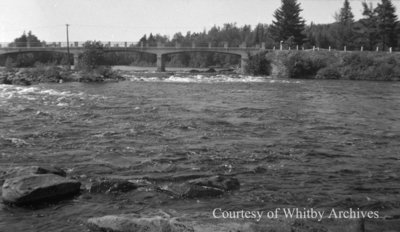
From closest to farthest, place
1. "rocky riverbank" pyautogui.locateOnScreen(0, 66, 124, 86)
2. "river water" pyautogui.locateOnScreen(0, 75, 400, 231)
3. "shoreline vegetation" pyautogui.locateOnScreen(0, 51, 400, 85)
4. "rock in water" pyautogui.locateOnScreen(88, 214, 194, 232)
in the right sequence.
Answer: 1. "rock in water" pyautogui.locateOnScreen(88, 214, 194, 232)
2. "river water" pyautogui.locateOnScreen(0, 75, 400, 231)
3. "rocky riverbank" pyautogui.locateOnScreen(0, 66, 124, 86)
4. "shoreline vegetation" pyautogui.locateOnScreen(0, 51, 400, 85)

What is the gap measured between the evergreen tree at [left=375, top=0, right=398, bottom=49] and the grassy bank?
12.3 metres

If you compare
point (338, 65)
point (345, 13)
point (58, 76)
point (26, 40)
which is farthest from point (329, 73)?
point (26, 40)

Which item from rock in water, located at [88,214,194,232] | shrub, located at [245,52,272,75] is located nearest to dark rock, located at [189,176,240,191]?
rock in water, located at [88,214,194,232]

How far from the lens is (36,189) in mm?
10938

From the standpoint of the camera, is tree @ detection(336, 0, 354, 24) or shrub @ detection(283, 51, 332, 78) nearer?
shrub @ detection(283, 51, 332, 78)

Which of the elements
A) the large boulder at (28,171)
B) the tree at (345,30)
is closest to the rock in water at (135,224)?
the large boulder at (28,171)

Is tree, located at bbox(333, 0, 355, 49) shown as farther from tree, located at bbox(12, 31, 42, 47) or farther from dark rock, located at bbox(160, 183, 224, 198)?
dark rock, located at bbox(160, 183, 224, 198)

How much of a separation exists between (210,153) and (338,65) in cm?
6320

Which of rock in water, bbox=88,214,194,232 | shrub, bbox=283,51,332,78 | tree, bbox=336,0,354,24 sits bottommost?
rock in water, bbox=88,214,194,232

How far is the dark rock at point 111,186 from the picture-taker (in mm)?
11875

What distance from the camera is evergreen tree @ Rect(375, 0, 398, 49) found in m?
84.3

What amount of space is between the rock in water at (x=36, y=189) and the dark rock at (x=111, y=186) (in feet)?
1.54

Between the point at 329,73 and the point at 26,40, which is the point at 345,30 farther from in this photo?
the point at 26,40

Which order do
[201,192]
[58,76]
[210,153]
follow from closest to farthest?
[201,192] < [210,153] < [58,76]
